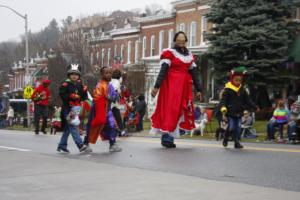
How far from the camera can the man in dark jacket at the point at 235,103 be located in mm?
12336

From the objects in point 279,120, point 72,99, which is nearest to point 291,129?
point 279,120

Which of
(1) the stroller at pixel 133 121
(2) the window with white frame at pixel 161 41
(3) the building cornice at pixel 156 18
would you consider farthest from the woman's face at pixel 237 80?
(2) the window with white frame at pixel 161 41

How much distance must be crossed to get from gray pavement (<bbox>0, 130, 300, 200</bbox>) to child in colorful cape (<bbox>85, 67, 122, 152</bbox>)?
1.54ft

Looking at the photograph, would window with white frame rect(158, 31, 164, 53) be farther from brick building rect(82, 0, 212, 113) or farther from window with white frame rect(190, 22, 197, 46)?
window with white frame rect(190, 22, 197, 46)

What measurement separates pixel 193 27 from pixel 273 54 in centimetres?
1834

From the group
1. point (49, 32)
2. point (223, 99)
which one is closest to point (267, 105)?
point (223, 99)

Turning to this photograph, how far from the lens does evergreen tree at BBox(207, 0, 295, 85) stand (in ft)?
103

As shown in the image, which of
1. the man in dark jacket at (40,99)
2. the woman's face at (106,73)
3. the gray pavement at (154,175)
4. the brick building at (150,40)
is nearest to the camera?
the gray pavement at (154,175)

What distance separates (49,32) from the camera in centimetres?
13112

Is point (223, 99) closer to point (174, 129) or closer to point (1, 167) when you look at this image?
point (174, 129)

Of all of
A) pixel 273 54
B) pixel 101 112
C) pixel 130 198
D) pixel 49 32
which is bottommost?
pixel 130 198

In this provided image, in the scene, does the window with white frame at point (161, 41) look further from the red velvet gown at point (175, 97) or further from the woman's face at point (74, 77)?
the woman's face at point (74, 77)

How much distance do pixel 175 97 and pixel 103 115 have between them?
1398 millimetres

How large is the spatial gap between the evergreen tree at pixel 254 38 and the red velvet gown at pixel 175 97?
19296mm
